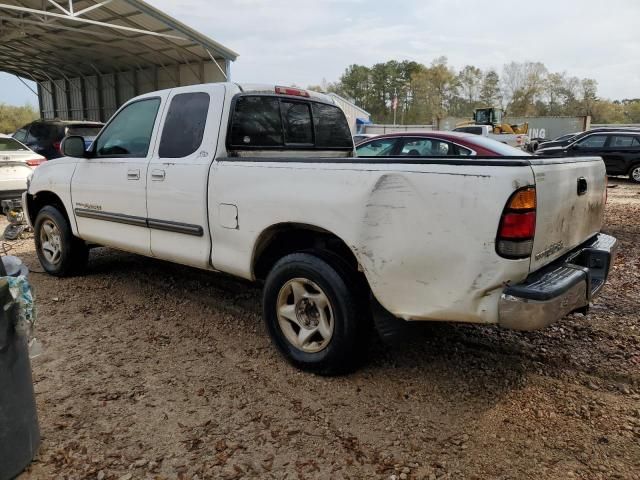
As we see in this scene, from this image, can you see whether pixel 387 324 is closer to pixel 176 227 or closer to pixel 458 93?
pixel 176 227

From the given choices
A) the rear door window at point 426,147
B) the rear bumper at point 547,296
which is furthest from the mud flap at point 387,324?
the rear door window at point 426,147

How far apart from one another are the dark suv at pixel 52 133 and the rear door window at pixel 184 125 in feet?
31.3

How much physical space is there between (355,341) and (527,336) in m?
1.65

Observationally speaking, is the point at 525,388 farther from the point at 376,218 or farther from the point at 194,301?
the point at 194,301

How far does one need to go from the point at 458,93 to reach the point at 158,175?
86057 mm

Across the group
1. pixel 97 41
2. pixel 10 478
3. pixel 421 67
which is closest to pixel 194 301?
pixel 10 478

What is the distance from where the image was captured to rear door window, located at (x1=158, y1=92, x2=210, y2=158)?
A: 12.6 ft

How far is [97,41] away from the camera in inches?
778

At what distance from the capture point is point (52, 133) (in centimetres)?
1289

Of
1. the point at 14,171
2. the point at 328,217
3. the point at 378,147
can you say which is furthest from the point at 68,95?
the point at 328,217

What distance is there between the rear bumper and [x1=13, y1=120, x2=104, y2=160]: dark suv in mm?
12286

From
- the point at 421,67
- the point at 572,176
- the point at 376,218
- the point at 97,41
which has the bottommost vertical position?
the point at 376,218

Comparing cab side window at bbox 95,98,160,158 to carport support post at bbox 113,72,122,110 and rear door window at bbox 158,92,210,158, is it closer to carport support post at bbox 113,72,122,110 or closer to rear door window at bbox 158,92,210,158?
rear door window at bbox 158,92,210,158

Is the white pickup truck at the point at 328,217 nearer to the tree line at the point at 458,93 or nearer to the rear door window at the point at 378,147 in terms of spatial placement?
the rear door window at the point at 378,147
